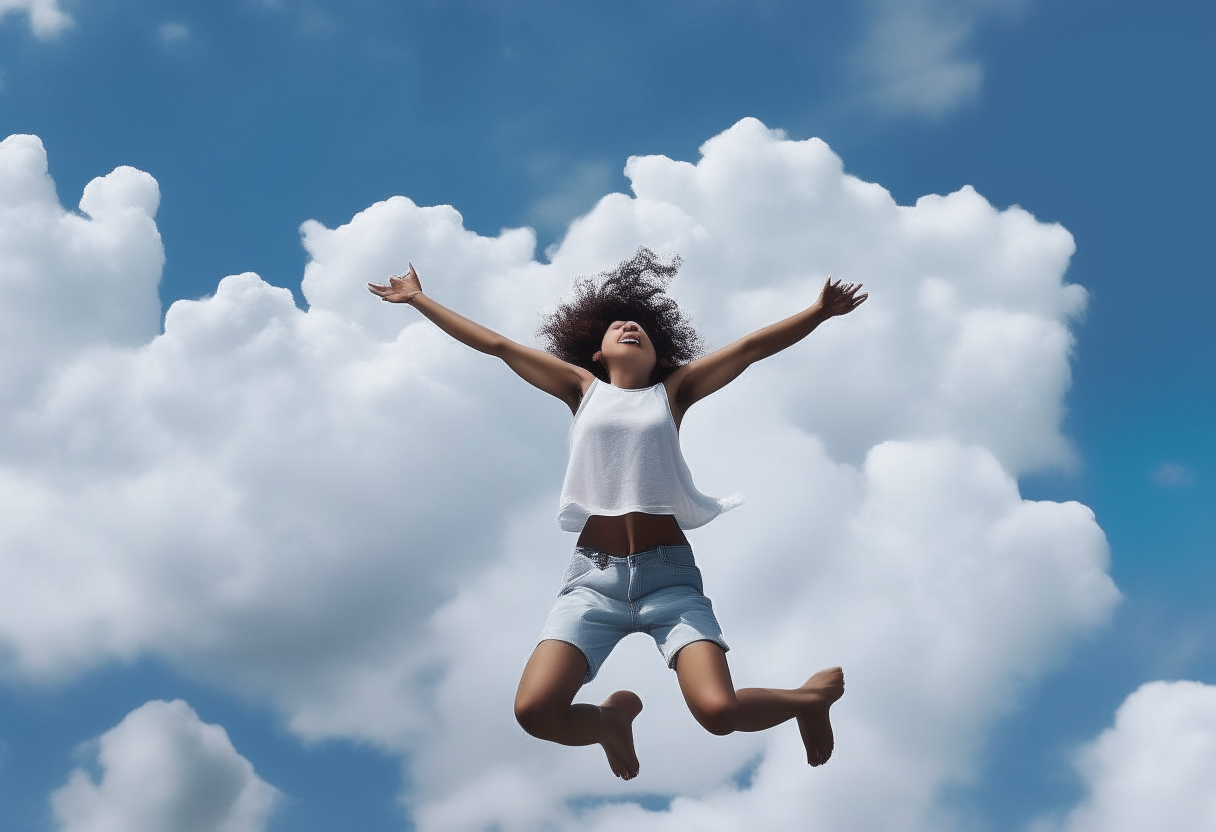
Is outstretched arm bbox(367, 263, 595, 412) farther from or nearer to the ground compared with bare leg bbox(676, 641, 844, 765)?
farther from the ground

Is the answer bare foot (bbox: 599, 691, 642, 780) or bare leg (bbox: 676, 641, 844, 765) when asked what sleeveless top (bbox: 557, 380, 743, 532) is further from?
bare foot (bbox: 599, 691, 642, 780)

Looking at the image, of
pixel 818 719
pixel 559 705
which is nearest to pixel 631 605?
pixel 559 705

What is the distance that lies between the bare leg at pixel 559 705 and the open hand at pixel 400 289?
9.21 ft

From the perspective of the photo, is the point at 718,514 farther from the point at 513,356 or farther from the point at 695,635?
the point at 513,356

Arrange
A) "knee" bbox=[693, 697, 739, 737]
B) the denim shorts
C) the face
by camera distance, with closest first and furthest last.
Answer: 1. "knee" bbox=[693, 697, 739, 737]
2. the denim shorts
3. the face

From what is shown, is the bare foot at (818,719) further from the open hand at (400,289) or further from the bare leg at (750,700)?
the open hand at (400,289)

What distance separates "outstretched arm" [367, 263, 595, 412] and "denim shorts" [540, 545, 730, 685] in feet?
3.77

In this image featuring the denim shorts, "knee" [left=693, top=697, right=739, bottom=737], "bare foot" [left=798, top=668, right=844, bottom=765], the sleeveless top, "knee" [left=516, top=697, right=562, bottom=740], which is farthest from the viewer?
"bare foot" [left=798, top=668, right=844, bottom=765]

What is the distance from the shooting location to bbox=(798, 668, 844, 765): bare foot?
21.7 ft

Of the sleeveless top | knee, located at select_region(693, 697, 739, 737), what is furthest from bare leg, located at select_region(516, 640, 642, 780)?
the sleeveless top

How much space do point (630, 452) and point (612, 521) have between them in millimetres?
446

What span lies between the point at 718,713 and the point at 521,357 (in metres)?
2.69

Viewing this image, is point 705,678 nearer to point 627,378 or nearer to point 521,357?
point 627,378

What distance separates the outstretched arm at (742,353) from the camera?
701 cm
